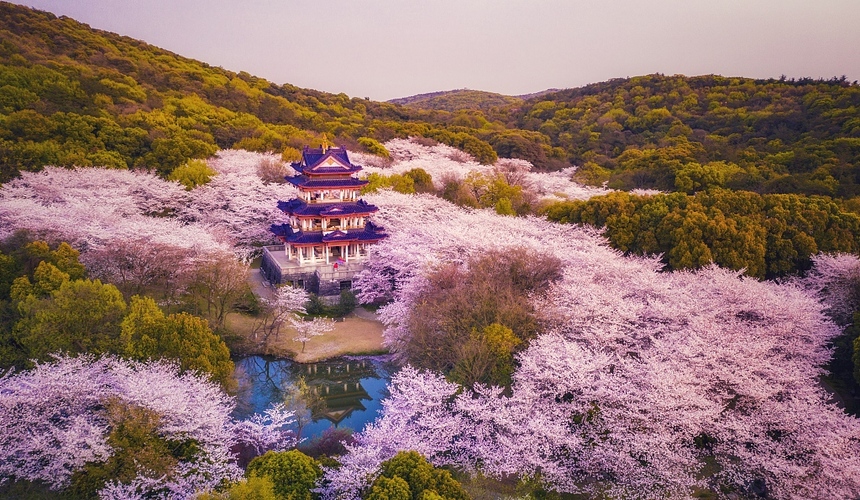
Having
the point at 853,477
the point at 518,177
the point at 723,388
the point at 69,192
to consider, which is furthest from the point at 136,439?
the point at 518,177

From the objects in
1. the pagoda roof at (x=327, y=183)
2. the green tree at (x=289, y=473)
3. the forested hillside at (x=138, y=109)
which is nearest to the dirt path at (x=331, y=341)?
the pagoda roof at (x=327, y=183)

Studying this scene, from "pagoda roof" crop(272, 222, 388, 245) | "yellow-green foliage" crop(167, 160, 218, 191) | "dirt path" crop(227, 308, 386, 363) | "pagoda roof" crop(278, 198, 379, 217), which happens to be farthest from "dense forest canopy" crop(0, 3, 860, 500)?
"pagoda roof" crop(278, 198, 379, 217)

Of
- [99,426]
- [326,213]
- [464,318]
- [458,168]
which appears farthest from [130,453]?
[458,168]

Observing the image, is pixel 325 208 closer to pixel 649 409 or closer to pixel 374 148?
pixel 649 409

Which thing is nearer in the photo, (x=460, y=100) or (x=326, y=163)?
(x=326, y=163)

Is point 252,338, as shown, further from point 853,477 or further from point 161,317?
point 853,477

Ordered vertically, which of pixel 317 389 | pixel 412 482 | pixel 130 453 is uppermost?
pixel 412 482

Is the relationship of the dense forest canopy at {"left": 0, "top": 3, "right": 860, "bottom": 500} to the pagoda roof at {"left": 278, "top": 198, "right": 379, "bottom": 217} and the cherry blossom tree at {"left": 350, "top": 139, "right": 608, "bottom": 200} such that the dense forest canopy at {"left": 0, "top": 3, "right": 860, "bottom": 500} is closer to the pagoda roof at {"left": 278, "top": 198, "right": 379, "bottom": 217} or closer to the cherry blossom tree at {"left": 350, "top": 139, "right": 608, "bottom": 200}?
the cherry blossom tree at {"left": 350, "top": 139, "right": 608, "bottom": 200}
